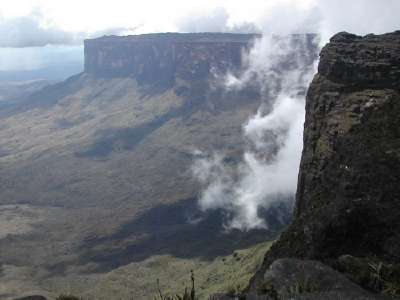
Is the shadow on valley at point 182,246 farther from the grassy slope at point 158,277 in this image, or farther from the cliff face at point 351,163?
the cliff face at point 351,163

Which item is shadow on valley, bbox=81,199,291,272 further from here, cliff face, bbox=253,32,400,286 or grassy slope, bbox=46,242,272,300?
cliff face, bbox=253,32,400,286

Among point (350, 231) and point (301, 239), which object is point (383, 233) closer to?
point (350, 231)

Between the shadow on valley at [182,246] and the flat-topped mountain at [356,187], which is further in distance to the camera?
the shadow on valley at [182,246]

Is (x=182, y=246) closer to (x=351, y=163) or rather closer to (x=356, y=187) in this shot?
(x=351, y=163)

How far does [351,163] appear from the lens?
43.8 metres

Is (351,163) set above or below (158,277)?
above

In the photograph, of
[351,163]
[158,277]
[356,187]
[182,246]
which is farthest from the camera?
[182,246]

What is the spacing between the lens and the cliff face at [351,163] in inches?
1340

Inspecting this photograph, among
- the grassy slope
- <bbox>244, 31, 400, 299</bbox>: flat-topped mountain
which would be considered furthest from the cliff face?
the grassy slope

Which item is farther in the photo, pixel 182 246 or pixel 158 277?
pixel 182 246

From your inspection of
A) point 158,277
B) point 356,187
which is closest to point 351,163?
point 356,187

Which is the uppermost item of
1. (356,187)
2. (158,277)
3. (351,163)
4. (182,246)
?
(351,163)

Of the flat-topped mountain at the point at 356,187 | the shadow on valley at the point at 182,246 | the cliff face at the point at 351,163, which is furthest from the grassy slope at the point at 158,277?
the flat-topped mountain at the point at 356,187

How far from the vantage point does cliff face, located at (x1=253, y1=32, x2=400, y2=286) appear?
34.0 metres
